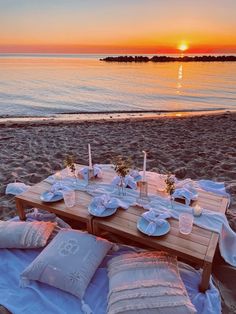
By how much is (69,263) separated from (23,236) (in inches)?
32.3

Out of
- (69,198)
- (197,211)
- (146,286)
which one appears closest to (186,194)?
(197,211)

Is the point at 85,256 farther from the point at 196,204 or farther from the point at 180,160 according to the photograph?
the point at 180,160

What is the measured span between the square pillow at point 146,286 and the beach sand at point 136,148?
2.19 ft

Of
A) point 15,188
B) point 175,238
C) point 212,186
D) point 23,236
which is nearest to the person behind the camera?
point 175,238

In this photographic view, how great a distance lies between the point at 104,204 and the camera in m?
2.94

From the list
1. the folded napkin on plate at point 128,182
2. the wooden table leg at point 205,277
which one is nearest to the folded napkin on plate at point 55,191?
the folded napkin on plate at point 128,182

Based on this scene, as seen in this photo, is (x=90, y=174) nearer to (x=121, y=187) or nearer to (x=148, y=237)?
(x=121, y=187)

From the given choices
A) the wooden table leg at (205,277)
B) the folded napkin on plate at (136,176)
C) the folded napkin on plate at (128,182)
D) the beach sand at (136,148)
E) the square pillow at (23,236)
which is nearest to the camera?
the wooden table leg at (205,277)

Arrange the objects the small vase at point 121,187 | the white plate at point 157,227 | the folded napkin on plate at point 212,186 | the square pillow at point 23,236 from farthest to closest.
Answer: the folded napkin on plate at point 212,186, the small vase at point 121,187, the square pillow at point 23,236, the white plate at point 157,227

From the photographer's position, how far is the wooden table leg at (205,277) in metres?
2.31

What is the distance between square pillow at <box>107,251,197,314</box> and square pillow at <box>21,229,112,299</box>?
0.21m

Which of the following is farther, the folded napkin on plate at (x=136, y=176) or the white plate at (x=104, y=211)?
the folded napkin on plate at (x=136, y=176)

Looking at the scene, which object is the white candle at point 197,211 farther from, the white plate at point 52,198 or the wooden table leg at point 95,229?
the white plate at point 52,198

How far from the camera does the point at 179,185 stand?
3.52 metres
